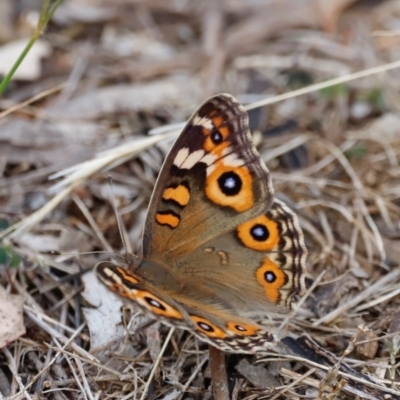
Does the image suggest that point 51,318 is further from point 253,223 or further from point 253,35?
point 253,35


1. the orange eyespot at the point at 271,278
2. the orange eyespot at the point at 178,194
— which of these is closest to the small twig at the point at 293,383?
the orange eyespot at the point at 271,278

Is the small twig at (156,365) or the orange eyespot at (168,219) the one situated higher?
the orange eyespot at (168,219)

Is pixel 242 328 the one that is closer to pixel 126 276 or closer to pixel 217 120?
pixel 126 276

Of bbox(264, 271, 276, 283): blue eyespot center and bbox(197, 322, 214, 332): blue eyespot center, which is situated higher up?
bbox(197, 322, 214, 332): blue eyespot center

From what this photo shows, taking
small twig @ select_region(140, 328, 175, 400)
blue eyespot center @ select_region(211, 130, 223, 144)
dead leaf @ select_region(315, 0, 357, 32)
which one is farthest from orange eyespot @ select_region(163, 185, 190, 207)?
dead leaf @ select_region(315, 0, 357, 32)

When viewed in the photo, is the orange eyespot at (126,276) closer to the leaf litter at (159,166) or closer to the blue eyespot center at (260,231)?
the leaf litter at (159,166)

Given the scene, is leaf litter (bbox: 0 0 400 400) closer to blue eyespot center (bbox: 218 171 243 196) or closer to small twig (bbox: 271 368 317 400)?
small twig (bbox: 271 368 317 400)

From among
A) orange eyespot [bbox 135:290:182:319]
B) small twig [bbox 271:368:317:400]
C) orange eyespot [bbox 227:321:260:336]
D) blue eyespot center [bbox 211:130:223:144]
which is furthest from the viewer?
blue eyespot center [bbox 211:130:223:144]
